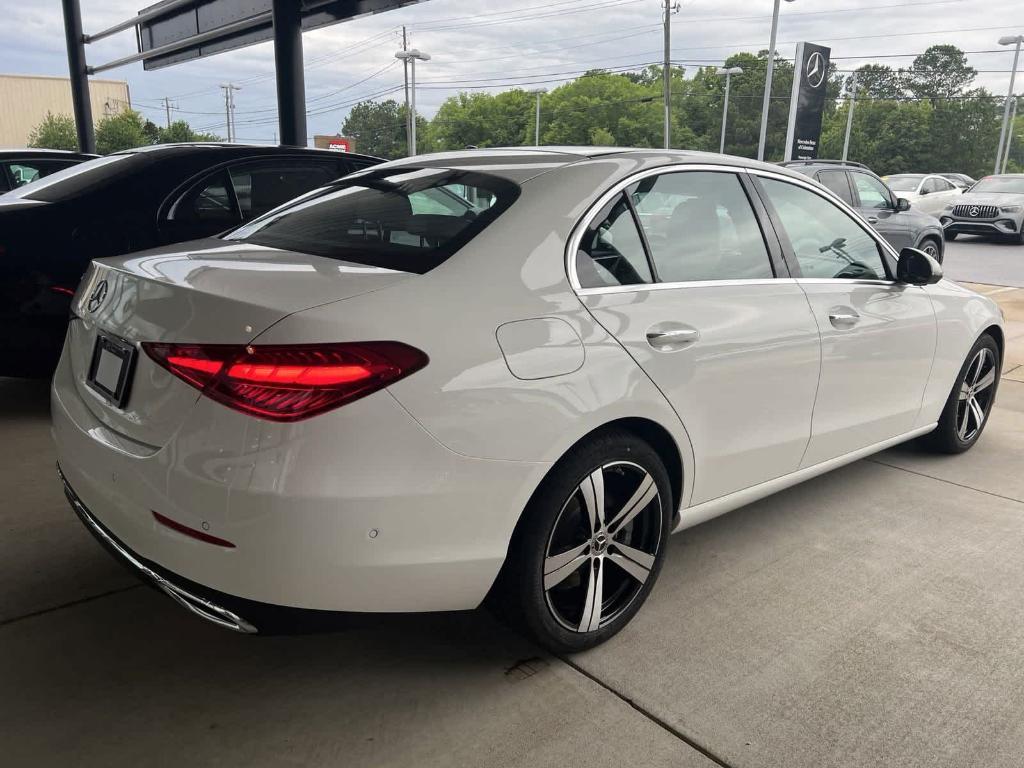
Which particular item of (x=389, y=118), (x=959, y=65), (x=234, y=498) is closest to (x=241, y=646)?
(x=234, y=498)

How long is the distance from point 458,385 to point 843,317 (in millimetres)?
1960

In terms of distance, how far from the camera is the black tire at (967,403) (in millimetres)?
4352

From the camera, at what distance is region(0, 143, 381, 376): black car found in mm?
4441

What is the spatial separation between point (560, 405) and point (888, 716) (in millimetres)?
1271

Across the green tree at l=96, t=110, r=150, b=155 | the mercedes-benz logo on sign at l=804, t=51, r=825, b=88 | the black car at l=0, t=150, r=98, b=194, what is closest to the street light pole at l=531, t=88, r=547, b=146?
the green tree at l=96, t=110, r=150, b=155

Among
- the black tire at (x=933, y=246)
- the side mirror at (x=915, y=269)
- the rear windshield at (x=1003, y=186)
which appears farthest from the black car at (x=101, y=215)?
the rear windshield at (x=1003, y=186)

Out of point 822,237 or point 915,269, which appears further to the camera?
point 915,269

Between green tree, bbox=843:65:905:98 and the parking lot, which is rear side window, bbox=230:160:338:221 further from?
green tree, bbox=843:65:905:98

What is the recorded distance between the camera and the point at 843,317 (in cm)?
329

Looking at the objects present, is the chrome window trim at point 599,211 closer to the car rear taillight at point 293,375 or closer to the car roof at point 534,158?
the car roof at point 534,158

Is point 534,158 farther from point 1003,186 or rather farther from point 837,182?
point 1003,186

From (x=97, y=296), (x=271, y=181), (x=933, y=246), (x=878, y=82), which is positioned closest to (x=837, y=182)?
(x=933, y=246)

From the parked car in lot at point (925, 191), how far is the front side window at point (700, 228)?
64.8 ft

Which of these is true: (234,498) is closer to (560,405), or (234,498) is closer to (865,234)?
(560,405)
